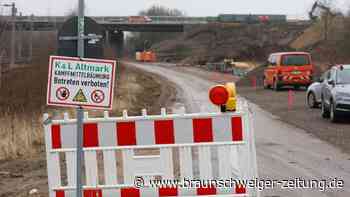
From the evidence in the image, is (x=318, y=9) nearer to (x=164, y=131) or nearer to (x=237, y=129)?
(x=237, y=129)

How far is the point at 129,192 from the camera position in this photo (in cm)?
739

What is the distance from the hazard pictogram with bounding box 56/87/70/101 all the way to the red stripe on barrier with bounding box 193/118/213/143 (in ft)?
4.53

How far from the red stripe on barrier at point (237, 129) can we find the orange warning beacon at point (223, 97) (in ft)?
0.37

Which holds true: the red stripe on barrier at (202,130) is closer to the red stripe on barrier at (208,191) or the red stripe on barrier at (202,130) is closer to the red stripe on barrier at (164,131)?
the red stripe on barrier at (164,131)

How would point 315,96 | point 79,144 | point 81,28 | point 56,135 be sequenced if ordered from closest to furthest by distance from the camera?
point 81,28 → point 79,144 → point 56,135 → point 315,96

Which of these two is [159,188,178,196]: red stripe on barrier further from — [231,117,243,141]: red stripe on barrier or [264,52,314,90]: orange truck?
[264,52,314,90]: orange truck

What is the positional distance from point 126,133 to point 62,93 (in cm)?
101

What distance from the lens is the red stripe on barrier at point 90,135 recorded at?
729 centimetres

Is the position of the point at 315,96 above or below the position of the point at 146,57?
below

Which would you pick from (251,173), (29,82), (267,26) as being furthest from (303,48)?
(251,173)

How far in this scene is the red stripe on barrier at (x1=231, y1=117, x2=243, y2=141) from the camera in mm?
7215

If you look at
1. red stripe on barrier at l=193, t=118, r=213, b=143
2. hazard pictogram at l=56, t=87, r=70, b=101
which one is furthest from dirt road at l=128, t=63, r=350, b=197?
hazard pictogram at l=56, t=87, r=70, b=101

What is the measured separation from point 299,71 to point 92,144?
3055 centimetres

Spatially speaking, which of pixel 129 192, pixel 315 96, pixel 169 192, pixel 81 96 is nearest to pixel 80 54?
pixel 81 96
